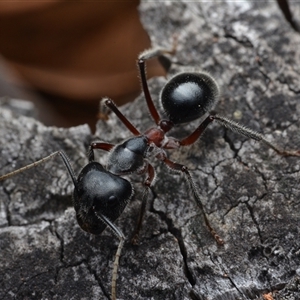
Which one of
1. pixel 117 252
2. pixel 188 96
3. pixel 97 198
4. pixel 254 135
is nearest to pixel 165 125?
pixel 188 96

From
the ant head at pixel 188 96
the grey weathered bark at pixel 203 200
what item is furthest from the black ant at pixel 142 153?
the grey weathered bark at pixel 203 200

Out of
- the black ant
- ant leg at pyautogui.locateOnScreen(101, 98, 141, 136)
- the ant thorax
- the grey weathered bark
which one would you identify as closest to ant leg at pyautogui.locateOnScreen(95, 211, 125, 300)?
the black ant

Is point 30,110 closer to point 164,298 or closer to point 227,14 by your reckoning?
point 227,14

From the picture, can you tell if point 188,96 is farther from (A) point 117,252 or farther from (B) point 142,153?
(A) point 117,252

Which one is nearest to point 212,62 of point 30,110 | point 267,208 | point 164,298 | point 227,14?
point 227,14

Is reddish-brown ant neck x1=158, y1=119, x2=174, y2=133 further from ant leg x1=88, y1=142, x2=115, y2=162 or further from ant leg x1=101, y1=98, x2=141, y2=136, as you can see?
ant leg x1=88, y1=142, x2=115, y2=162

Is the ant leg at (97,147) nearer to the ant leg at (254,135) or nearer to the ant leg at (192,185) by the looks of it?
the ant leg at (192,185)
